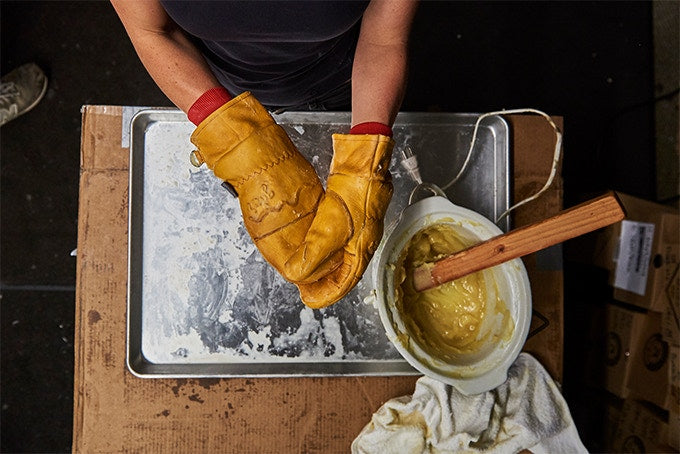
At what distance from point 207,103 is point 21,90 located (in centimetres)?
108

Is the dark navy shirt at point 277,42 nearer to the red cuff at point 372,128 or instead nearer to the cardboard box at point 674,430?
the red cuff at point 372,128

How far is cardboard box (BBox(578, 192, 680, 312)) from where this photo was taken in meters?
1.27

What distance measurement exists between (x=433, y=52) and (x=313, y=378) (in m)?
1.08

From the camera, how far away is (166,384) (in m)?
0.94

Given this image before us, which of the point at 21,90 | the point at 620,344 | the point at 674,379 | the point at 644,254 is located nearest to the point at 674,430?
the point at 674,379

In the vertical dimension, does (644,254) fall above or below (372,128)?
below

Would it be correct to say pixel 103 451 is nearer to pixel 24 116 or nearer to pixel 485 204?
pixel 485 204

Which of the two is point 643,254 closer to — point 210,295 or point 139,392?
point 210,295

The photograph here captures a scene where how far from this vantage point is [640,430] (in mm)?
1365

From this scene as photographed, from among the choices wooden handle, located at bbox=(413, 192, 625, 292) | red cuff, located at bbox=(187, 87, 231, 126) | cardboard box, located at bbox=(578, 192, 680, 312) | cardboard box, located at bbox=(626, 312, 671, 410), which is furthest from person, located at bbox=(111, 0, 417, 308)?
cardboard box, located at bbox=(626, 312, 671, 410)

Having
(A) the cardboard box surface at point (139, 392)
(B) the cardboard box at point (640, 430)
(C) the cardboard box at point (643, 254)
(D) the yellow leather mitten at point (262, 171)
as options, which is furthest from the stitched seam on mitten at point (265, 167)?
(B) the cardboard box at point (640, 430)

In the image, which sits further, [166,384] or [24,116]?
[24,116]

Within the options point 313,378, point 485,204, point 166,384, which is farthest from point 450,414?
point 166,384

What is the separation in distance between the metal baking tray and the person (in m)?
0.19
